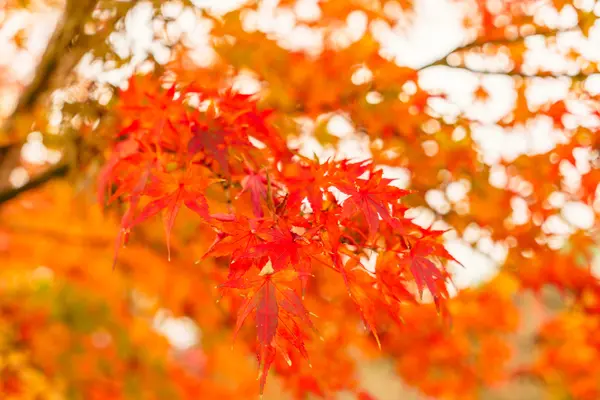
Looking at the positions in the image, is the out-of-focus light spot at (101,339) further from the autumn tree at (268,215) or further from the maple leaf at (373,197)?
the maple leaf at (373,197)

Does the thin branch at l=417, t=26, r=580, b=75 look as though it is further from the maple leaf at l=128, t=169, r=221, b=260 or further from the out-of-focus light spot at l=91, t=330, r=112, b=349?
the out-of-focus light spot at l=91, t=330, r=112, b=349

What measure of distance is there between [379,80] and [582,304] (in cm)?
139

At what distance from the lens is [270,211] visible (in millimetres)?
1197

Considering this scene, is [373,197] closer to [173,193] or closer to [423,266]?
[423,266]

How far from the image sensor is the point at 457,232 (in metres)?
2.30

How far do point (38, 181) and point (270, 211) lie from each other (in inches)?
65.7

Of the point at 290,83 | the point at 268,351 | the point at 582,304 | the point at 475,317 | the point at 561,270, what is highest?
the point at 268,351

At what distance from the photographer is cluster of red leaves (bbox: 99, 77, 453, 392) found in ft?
3.39

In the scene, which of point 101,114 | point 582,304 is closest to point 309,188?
point 101,114

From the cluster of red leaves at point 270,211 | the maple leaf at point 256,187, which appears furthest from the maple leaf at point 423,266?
the maple leaf at point 256,187

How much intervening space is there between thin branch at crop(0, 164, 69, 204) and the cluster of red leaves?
888 mm

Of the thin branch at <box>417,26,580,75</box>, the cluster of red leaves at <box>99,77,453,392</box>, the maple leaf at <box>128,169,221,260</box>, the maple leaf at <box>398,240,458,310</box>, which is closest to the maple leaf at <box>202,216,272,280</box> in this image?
the cluster of red leaves at <box>99,77,453,392</box>

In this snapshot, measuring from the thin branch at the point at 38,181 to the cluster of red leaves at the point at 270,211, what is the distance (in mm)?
→ 888

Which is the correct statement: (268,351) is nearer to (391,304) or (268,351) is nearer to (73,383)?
(391,304)
